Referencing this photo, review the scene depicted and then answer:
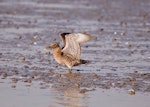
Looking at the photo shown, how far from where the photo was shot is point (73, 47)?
537 inches

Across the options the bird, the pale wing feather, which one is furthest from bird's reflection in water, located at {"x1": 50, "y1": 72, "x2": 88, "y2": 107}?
the pale wing feather

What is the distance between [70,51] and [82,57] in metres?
1.60

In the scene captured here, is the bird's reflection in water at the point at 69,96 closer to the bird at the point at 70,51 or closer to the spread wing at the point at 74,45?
the bird at the point at 70,51

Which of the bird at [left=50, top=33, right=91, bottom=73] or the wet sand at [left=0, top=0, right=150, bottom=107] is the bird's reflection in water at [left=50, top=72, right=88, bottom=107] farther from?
the bird at [left=50, top=33, right=91, bottom=73]

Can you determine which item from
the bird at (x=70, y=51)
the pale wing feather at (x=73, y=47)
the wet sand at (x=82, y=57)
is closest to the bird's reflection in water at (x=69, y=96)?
the wet sand at (x=82, y=57)

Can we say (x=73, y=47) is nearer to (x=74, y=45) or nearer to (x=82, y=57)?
(x=74, y=45)

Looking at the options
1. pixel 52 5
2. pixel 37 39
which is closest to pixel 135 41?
pixel 37 39

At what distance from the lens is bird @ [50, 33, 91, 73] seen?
1349cm

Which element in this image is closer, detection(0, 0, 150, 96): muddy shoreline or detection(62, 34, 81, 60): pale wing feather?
detection(0, 0, 150, 96): muddy shoreline

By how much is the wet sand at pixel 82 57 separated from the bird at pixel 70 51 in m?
0.22

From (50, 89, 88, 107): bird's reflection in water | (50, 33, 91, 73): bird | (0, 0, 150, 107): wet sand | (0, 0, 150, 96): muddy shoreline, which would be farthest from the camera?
(50, 33, 91, 73): bird

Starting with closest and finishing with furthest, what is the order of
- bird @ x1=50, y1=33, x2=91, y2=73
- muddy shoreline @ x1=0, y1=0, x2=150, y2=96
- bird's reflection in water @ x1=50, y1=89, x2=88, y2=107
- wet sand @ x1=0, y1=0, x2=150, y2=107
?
bird's reflection in water @ x1=50, y1=89, x2=88, y2=107, wet sand @ x1=0, y1=0, x2=150, y2=107, muddy shoreline @ x1=0, y1=0, x2=150, y2=96, bird @ x1=50, y1=33, x2=91, y2=73

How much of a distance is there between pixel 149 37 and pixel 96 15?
608 cm

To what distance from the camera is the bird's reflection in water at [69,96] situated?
1030 cm
